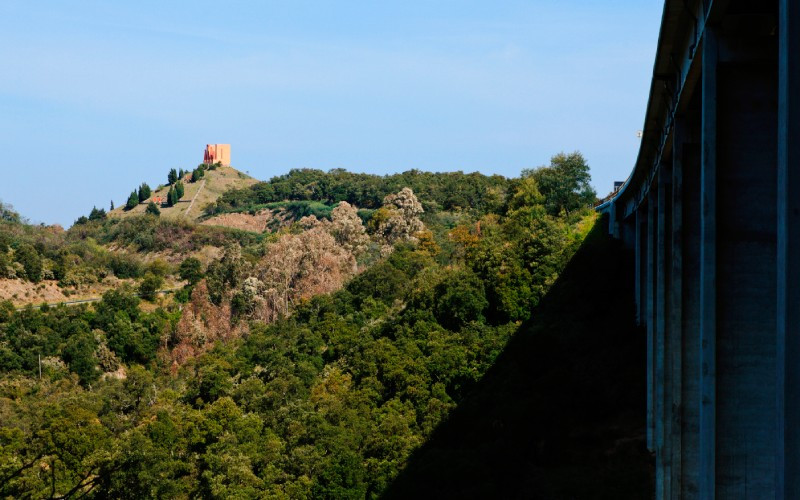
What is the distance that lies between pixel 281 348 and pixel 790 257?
4322cm

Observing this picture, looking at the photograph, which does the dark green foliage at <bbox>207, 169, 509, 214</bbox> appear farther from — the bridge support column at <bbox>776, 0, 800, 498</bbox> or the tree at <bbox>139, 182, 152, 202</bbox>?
the bridge support column at <bbox>776, 0, 800, 498</bbox>

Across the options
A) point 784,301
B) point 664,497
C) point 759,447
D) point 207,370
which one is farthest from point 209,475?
point 784,301

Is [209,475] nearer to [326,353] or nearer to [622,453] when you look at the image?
[326,353]

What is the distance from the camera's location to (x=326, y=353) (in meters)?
46.8

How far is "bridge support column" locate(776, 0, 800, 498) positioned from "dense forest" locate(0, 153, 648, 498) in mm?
12128

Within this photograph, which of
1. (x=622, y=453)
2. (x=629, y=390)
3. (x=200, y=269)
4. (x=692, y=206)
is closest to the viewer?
(x=692, y=206)

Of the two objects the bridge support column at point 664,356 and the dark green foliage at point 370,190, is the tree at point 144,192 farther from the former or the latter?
the bridge support column at point 664,356

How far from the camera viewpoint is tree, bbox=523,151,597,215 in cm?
5397

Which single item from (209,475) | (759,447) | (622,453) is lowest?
(209,475)

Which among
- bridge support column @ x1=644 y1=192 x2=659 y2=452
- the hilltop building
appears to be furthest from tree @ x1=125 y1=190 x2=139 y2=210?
bridge support column @ x1=644 y1=192 x2=659 y2=452

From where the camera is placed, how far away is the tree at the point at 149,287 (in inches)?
3009

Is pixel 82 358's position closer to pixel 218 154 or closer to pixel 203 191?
pixel 203 191

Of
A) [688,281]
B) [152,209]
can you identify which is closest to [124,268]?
[152,209]

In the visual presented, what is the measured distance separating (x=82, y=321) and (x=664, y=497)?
54.9m
